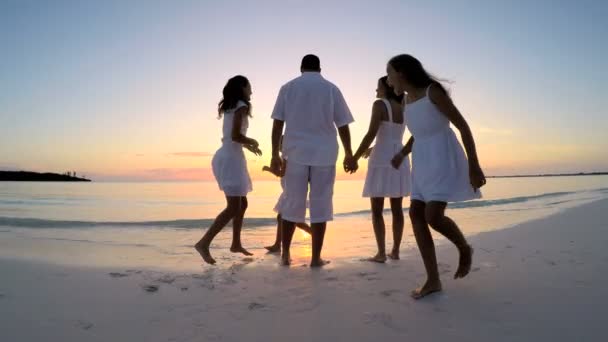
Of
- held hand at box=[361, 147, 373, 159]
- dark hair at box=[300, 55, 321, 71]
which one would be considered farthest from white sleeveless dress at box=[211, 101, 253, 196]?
held hand at box=[361, 147, 373, 159]

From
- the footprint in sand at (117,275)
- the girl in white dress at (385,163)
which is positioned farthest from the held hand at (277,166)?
the footprint in sand at (117,275)

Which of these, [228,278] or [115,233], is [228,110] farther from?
[115,233]

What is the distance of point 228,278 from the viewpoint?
3980 millimetres

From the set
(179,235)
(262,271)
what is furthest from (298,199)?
(179,235)

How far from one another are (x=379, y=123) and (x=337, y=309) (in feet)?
8.52

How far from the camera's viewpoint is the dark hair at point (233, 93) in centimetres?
505

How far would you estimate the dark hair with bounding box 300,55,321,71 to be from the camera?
4.73 m

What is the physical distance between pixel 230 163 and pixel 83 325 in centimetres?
264

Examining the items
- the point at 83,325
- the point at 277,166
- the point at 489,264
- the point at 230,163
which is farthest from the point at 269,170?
the point at 83,325

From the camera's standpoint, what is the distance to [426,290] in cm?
325

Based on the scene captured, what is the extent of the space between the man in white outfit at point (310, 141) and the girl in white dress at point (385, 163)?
0.47 meters

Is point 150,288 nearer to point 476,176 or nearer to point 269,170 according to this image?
point 269,170

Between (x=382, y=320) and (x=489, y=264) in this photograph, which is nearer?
(x=382, y=320)

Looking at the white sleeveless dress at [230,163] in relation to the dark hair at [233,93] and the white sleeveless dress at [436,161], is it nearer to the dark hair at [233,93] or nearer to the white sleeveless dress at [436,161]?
the dark hair at [233,93]
